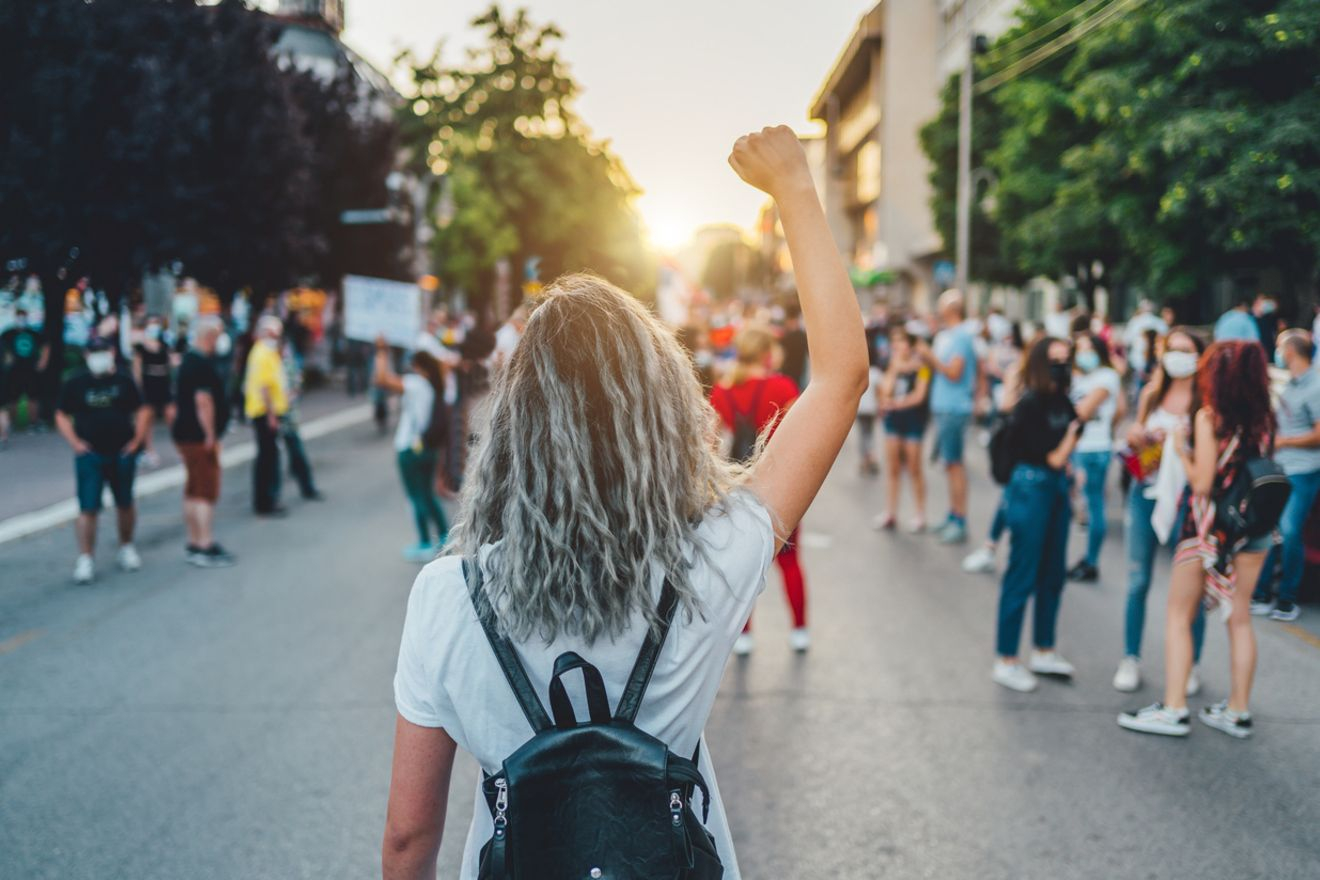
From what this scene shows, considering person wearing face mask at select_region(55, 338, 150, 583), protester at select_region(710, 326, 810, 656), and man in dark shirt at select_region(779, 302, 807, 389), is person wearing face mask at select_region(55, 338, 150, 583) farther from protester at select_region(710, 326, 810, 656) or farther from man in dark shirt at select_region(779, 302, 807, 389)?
man in dark shirt at select_region(779, 302, 807, 389)

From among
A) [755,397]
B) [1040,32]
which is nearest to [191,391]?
[755,397]

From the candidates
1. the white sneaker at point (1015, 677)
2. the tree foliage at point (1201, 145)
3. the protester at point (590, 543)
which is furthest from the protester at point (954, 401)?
the protester at point (590, 543)

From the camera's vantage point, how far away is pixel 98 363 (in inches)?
330

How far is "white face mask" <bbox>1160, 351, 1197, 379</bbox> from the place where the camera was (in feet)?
18.1

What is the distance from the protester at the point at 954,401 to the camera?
→ 939cm

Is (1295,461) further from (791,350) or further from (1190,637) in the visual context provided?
(791,350)

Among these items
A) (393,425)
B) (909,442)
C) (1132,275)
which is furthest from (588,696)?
(1132,275)

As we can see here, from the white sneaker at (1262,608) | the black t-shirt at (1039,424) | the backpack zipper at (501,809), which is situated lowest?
the white sneaker at (1262,608)

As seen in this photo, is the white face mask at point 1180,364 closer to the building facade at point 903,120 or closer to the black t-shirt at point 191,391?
the black t-shirt at point 191,391

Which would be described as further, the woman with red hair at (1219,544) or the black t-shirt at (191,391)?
the black t-shirt at (191,391)

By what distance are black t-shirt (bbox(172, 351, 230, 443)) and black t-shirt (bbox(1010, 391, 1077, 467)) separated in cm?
638

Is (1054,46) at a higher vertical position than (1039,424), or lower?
higher

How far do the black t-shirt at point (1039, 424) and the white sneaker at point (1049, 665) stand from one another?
38.8 inches

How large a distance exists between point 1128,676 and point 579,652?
4.75 m
